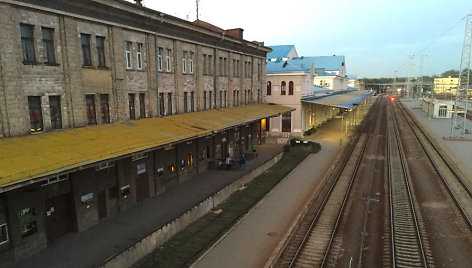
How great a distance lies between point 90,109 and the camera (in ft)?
57.0

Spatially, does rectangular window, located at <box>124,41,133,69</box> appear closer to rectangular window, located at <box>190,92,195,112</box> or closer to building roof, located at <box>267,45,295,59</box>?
rectangular window, located at <box>190,92,195,112</box>

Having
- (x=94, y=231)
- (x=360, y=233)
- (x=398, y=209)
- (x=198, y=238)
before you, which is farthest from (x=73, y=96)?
(x=398, y=209)

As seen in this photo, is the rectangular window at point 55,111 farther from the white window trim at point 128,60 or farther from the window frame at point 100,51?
the white window trim at point 128,60

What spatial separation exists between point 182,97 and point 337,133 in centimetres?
3446

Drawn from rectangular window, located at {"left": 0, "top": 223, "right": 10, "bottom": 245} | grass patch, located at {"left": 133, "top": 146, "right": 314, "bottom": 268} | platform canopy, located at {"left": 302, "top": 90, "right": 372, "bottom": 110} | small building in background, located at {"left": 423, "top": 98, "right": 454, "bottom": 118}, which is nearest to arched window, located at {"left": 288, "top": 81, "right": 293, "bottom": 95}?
platform canopy, located at {"left": 302, "top": 90, "right": 372, "bottom": 110}

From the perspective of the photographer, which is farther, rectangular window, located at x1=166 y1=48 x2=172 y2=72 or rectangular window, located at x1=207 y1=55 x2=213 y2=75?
rectangular window, located at x1=207 y1=55 x2=213 y2=75

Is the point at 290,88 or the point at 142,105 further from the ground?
the point at 290,88

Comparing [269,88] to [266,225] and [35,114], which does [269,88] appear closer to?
[266,225]

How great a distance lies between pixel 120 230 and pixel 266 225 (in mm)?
7333

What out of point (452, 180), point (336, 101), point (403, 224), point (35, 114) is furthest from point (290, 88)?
point (35, 114)

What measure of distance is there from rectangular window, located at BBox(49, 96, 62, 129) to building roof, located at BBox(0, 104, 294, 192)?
526 millimetres

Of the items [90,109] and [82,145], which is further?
[90,109]

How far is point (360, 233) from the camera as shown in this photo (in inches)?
632

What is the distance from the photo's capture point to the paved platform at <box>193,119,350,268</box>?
13.5 m
